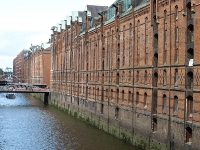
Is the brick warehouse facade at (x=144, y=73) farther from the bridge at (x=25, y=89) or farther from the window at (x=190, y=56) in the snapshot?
the bridge at (x=25, y=89)

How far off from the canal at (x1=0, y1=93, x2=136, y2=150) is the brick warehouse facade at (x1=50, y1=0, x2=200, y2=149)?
1331mm

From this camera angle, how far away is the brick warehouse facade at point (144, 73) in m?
23.1

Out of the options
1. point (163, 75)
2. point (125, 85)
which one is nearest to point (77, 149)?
point (125, 85)

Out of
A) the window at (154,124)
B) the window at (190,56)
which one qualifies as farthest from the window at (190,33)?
the window at (154,124)

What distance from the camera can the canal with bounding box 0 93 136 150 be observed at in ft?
103

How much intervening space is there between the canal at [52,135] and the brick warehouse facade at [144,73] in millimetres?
1331

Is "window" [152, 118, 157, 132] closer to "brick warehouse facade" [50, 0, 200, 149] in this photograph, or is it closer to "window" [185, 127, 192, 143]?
"brick warehouse facade" [50, 0, 200, 149]

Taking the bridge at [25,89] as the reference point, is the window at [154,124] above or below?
below

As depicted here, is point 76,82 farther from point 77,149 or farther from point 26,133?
point 77,149

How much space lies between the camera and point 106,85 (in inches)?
1559

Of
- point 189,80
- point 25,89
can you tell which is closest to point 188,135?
point 189,80

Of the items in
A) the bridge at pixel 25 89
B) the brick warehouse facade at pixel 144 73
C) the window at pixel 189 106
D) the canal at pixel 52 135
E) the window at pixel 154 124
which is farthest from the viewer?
the bridge at pixel 25 89

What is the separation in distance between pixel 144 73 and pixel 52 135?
504 inches

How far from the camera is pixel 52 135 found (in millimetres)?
Result: 37188
